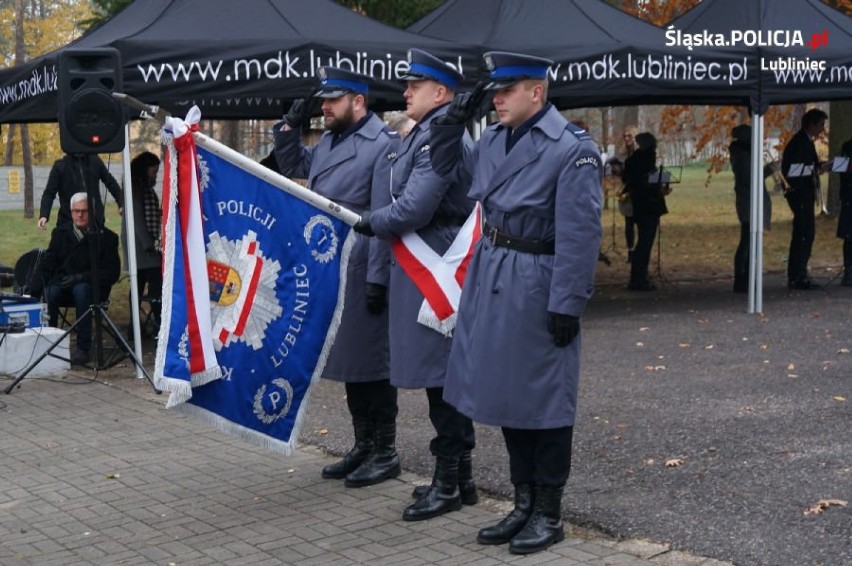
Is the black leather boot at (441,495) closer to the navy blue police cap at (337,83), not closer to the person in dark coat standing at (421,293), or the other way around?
the person in dark coat standing at (421,293)

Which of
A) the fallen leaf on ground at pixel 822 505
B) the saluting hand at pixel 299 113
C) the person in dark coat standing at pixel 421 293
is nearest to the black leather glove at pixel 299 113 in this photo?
the saluting hand at pixel 299 113

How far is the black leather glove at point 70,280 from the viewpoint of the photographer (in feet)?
39.1

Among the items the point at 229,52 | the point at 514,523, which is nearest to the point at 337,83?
the point at 514,523

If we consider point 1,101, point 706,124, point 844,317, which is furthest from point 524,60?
point 706,124

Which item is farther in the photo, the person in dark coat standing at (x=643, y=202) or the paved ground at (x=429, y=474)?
the person in dark coat standing at (x=643, y=202)

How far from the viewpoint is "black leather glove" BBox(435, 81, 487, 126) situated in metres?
A: 5.68

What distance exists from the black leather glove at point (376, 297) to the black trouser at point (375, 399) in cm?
43

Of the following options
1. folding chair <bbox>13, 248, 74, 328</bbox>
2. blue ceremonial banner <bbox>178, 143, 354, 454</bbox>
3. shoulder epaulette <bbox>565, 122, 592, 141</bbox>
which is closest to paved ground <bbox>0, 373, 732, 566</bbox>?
blue ceremonial banner <bbox>178, 143, 354, 454</bbox>

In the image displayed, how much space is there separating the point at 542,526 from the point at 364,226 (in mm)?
1683

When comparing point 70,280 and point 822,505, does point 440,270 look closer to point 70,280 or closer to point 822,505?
point 822,505

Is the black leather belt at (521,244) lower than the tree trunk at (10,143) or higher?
lower

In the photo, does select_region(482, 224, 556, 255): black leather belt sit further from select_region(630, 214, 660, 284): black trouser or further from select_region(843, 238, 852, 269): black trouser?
select_region(843, 238, 852, 269): black trouser

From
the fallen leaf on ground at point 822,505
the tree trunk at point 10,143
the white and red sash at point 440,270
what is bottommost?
the fallen leaf on ground at point 822,505

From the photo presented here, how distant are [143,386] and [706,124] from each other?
1832 centimetres
